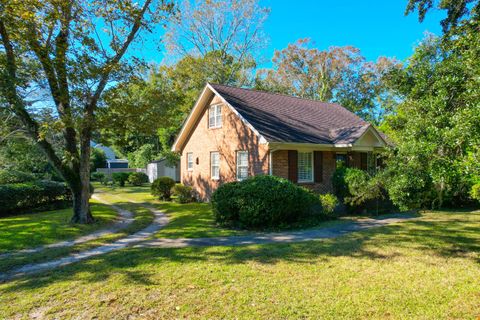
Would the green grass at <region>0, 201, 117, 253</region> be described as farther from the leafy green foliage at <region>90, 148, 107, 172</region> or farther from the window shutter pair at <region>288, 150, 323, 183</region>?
Result: the leafy green foliage at <region>90, 148, 107, 172</region>

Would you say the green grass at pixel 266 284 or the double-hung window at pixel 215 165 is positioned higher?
the double-hung window at pixel 215 165

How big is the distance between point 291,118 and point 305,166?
3056 mm

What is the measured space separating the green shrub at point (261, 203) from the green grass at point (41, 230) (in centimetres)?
451

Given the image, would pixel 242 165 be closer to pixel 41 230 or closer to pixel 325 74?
pixel 41 230

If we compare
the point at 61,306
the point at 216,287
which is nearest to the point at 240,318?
the point at 216,287

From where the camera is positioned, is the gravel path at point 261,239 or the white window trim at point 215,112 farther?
the white window trim at point 215,112

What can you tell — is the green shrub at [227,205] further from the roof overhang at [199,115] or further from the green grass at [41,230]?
the green grass at [41,230]

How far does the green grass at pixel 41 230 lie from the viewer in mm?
8844

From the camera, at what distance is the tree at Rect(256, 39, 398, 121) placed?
35469mm

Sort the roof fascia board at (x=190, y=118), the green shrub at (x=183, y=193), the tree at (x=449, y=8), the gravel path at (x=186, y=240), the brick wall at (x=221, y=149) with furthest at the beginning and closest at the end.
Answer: the green shrub at (x=183, y=193)
the roof fascia board at (x=190, y=118)
the brick wall at (x=221, y=149)
the tree at (x=449, y=8)
the gravel path at (x=186, y=240)

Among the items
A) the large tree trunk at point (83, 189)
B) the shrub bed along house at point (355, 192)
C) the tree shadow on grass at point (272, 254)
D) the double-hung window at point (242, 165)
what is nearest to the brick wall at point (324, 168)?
the shrub bed along house at point (355, 192)

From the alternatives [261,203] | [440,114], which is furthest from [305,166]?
[440,114]

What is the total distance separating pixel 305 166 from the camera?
15.2 meters

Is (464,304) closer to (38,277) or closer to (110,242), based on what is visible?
(38,277)
